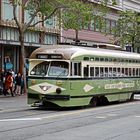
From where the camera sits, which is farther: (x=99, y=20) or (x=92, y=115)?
(x=99, y=20)

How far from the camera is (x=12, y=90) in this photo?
34.0 m

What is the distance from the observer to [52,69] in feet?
74.3

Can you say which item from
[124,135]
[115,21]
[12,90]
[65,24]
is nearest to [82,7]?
[65,24]

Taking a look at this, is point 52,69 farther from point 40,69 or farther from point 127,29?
point 127,29

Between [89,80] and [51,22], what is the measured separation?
20.0m

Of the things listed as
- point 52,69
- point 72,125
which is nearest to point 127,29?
point 52,69

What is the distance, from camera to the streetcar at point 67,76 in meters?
22.3

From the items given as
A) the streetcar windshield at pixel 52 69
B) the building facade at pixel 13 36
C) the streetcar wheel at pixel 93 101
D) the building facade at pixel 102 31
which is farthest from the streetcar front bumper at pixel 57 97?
the building facade at pixel 102 31

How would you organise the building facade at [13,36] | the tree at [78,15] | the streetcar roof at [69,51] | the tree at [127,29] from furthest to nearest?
the tree at [127,29], the building facade at [13,36], the tree at [78,15], the streetcar roof at [69,51]

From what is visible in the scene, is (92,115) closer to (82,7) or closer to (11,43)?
(82,7)

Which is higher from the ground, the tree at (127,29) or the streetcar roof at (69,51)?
the tree at (127,29)

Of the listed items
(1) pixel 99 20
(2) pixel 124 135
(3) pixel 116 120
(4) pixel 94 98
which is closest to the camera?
(2) pixel 124 135

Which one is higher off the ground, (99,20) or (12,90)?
(99,20)

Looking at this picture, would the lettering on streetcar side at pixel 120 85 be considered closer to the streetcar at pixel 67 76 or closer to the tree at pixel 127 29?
the streetcar at pixel 67 76
